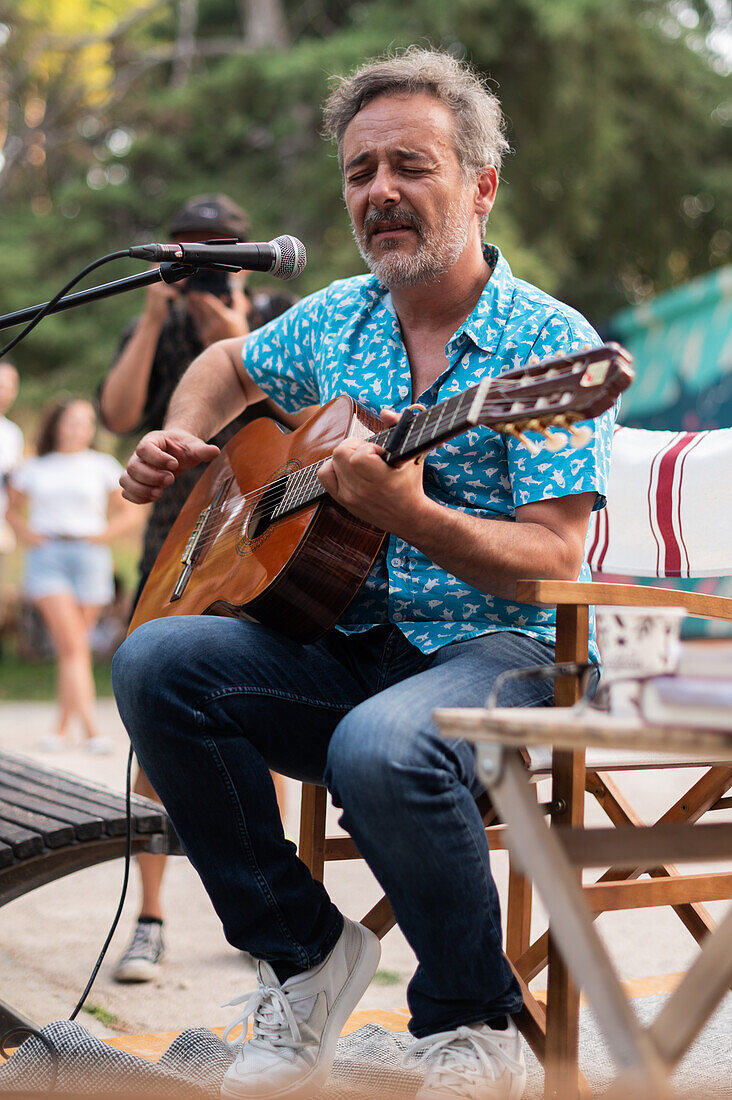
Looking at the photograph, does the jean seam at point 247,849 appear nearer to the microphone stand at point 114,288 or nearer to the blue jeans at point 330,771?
the blue jeans at point 330,771

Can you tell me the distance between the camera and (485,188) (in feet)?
6.98

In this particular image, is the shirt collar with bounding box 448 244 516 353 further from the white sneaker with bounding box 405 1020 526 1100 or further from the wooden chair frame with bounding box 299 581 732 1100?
the white sneaker with bounding box 405 1020 526 1100

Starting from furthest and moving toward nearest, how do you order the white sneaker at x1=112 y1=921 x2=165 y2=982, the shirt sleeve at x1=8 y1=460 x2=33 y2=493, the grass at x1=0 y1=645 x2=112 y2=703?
1. the grass at x1=0 y1=645 x2=112 y2=703
2. the shirt sleeve at x1=8 y1=460 x2=33 y2=493
3. the white sneaker at x1=112 y1=921 x2=165 y2=982

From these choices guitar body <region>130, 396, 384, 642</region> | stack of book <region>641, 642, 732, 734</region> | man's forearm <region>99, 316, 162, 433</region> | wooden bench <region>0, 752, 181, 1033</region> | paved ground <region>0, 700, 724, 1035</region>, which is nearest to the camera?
stack of book <region>641, 642, 732, 734</region>

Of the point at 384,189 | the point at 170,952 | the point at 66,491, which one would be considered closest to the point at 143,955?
the point at 170,952

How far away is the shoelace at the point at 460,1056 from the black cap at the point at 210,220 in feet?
6.45

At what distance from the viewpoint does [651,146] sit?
1002 cm

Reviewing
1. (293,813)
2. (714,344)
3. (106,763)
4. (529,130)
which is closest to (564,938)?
(293,813)

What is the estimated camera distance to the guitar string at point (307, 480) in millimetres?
1406

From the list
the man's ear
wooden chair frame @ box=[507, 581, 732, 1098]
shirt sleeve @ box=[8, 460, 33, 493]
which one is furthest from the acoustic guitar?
shirt sleeve @ box=[8, 460, 33, 493]

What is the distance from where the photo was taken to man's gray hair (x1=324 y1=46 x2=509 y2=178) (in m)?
2.03

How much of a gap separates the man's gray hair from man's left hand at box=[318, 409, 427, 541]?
758 mm

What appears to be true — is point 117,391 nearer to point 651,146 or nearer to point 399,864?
point 399,864

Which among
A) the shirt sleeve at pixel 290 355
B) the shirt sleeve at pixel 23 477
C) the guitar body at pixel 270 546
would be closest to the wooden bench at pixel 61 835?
the guitar body at pixel 270 546
